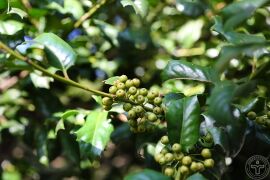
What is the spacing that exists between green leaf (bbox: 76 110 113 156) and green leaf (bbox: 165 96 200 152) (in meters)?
0.31

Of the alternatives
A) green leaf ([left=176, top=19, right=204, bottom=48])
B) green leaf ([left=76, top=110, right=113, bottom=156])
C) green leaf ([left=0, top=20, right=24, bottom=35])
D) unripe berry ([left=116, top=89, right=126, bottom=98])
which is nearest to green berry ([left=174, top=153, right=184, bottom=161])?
unripe berry ([left=116, top=89, right=126, bottom=98])

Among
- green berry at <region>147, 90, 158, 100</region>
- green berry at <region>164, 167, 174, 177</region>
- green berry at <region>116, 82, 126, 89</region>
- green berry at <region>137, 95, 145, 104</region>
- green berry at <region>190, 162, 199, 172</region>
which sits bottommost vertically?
green berry at <region>164, 167, 174, 177</region>

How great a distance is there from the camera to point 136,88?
133 centimetres

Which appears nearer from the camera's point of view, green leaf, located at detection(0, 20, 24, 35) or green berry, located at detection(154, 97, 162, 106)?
green berry, located at detection(154, 97, 162, 106)

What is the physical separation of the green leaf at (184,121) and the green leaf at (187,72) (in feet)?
0.34

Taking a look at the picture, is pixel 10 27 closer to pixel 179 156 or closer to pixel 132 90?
pixel 132 90

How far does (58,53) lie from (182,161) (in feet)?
1.62

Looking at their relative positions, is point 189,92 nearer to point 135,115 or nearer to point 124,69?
point 135,115

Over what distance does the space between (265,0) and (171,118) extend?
1.31 feet

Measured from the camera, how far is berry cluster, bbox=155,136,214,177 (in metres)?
1.18

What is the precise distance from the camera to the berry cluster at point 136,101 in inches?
51.5

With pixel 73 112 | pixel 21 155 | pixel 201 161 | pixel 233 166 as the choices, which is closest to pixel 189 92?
pixel 233 166

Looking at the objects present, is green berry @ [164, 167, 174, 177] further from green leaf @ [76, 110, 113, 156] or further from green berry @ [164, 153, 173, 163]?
green leaf @ [76, 110, 113, 156]

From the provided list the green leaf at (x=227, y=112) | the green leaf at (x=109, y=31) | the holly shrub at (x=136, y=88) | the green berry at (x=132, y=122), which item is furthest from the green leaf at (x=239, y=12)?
the green leaf at (x=109, y=31)
